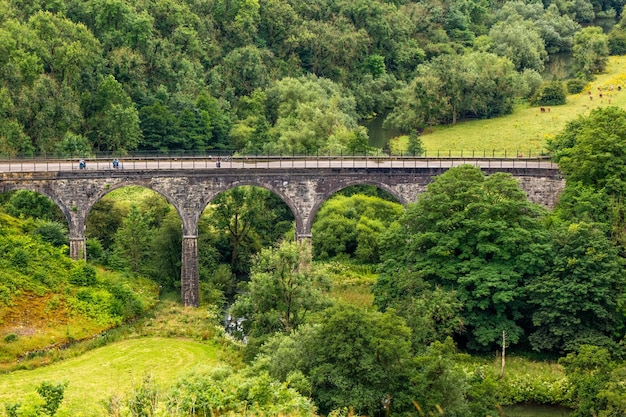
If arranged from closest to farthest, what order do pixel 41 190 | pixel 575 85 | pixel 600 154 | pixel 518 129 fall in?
pixel 600 154 → pixel 41 190 → pixel 518 129 → pixel 575 85

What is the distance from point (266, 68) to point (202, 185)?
5682 centimetres

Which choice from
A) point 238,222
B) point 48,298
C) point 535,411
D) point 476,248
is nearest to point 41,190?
point 48,298

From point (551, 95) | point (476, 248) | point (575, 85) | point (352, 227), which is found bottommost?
point (476, 248)

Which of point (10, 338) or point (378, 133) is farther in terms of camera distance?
point (378, 133)

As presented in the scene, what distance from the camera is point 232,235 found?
82062 millimetres

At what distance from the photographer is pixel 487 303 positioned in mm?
61125

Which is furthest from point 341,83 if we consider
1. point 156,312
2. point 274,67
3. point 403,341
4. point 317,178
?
point 403,341

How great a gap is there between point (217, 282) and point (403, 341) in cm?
3265

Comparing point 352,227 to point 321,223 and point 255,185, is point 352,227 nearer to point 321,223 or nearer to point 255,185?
point 321,223

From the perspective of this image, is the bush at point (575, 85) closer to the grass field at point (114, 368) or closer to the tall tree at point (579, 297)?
the tall tree at point (579, 297)

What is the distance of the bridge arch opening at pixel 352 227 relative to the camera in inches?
3157

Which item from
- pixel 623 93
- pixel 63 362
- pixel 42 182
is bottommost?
pixel 63 362

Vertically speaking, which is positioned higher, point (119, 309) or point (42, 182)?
point (42, 182)

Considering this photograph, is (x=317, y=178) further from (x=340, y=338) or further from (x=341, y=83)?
(x=341, y=83)
